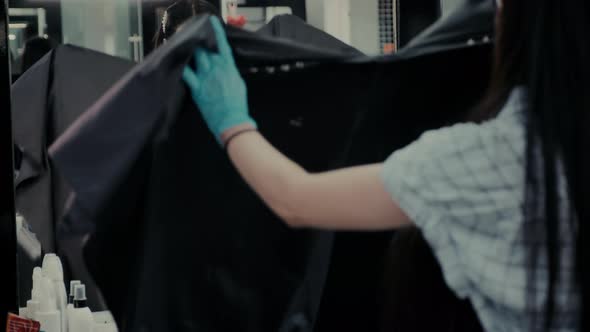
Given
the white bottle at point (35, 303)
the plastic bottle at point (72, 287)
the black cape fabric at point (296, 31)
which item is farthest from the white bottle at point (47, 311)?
the black cape fabric at point (296, 31)

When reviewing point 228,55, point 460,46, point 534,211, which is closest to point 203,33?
point 228,55

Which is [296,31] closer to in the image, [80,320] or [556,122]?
[80,320]

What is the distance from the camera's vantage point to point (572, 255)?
3.61 feet

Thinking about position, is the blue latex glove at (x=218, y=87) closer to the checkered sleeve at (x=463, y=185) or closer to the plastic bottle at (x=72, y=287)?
the checkered sleeve at (x=463, y=185)

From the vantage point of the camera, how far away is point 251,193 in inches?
58.7

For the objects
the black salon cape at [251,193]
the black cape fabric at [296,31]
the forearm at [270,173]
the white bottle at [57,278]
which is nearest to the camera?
the forearm at [270,173]

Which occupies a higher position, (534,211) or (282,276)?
(534,211)

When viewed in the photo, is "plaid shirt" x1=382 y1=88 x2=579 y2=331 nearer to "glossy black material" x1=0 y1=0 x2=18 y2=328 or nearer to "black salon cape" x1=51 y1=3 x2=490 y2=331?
"black salon cape" x1=51 y1=3 x2=490 y2=331

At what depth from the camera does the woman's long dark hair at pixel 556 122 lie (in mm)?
1062

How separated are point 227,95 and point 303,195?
21cm

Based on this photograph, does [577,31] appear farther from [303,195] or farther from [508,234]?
[303,195]

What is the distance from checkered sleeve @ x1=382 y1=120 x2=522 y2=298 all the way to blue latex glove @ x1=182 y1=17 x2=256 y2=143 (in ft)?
0.88

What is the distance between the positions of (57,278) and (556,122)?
133 centimetres

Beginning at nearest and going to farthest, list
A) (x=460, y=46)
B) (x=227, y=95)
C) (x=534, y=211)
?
(x=534, y=211), (x=227, y=95), (x=460, y=46)
